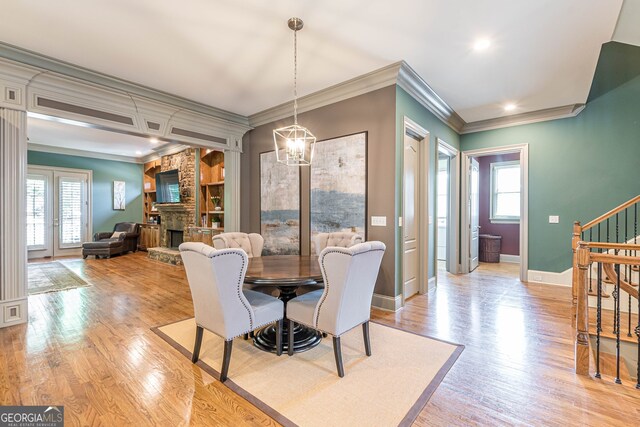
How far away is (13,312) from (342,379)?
3.56 meters

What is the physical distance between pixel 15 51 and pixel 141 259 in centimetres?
524

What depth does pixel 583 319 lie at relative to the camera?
2219 mm

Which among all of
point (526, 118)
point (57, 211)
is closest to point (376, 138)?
point (526, 118)

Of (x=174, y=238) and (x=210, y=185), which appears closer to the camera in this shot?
(x=210, y=185)

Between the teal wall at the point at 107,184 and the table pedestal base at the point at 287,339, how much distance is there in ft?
27.2

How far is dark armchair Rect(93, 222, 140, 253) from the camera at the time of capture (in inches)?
310

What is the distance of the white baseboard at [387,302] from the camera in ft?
11.6

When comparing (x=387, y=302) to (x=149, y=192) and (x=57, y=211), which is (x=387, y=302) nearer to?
(x=149, y=192)

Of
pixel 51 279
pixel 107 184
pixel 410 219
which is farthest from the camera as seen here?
pixel 107 184

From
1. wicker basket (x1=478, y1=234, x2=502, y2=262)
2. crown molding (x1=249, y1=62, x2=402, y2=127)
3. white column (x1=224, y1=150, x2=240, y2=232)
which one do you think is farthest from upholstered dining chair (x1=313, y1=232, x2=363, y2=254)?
wicker basket (x1=478, y1=234, x2=502, y2=262)

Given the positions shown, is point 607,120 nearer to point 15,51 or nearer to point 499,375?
point 499,375

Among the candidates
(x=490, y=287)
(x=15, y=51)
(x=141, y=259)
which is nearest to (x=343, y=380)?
(x=490, y=287)

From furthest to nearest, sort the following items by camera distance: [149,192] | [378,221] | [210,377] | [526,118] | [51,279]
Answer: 1. [149,192]
2. [51,279]
3. [526,118]
4. [378,221]
5. [210,377]

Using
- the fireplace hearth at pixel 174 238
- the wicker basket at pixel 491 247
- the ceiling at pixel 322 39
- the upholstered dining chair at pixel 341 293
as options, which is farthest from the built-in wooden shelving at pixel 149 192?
the wicker basket at pixel 491 247
